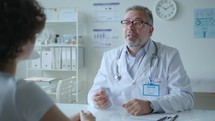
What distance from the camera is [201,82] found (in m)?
3.20

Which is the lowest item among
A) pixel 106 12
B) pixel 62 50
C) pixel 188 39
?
pixel 62 50

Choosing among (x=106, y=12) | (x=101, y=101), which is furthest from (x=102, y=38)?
(x=101, y=101)

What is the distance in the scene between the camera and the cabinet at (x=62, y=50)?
137 inches

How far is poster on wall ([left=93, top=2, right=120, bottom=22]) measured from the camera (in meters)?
3.58

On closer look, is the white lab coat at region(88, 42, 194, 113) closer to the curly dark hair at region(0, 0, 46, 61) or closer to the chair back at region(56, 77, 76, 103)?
the chair back at region(56, 77, 76, 103)

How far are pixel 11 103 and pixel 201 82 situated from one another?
2.96 m

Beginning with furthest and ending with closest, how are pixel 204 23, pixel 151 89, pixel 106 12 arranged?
pixel 106 12
pixel 204 23
pixel 151 89

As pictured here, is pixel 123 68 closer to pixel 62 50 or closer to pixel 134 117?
pixel 134 117

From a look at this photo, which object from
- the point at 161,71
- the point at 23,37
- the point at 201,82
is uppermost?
the point at 23,37

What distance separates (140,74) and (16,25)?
136 cm

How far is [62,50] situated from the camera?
350 centimetres

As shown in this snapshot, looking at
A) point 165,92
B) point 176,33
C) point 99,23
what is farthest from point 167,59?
point 99,23

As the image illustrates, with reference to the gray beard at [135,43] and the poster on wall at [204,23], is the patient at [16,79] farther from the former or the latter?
the poster on wall at [204,23]

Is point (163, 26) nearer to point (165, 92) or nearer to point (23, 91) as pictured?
point (165, 92)
